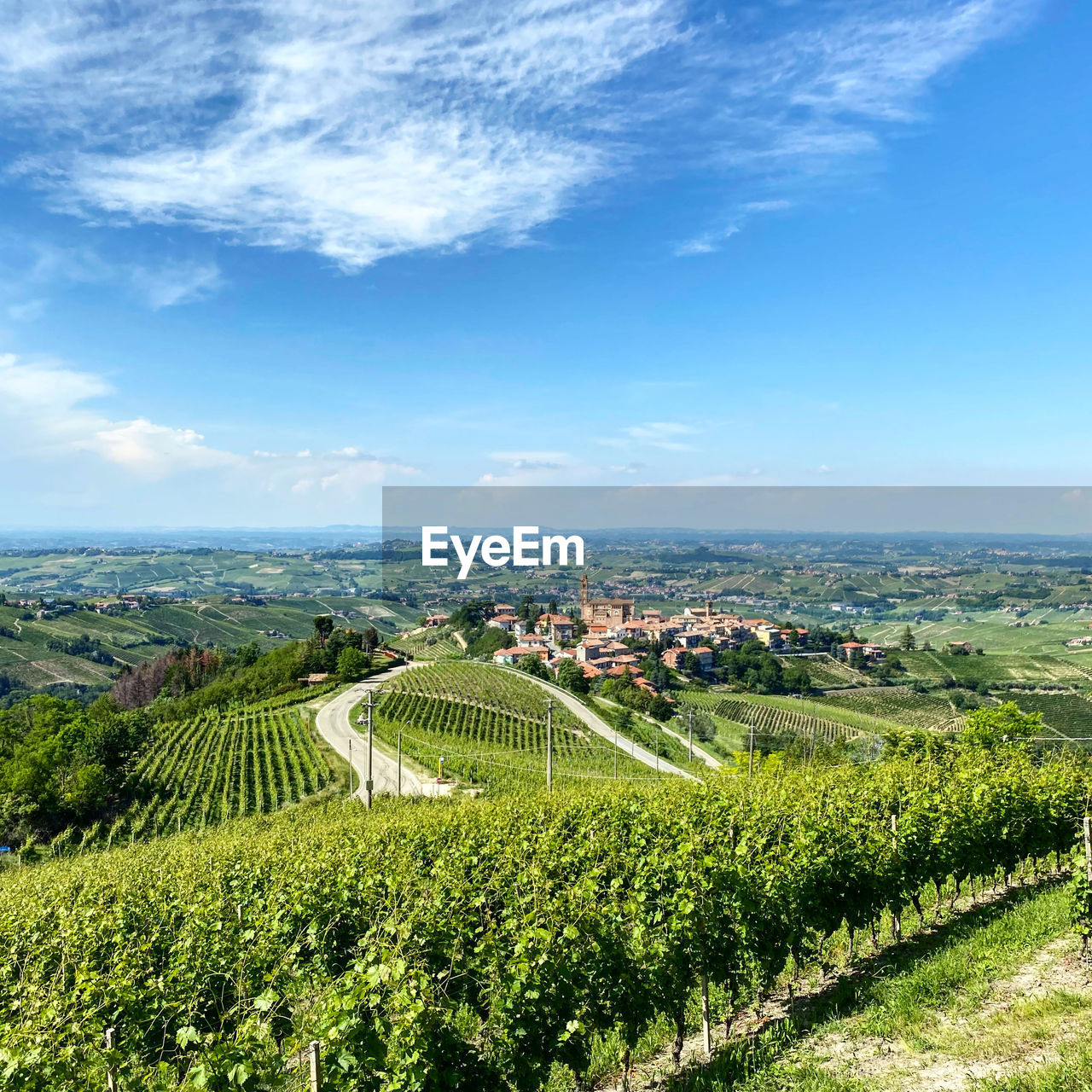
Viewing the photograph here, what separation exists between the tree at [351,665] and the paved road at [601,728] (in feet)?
57.8

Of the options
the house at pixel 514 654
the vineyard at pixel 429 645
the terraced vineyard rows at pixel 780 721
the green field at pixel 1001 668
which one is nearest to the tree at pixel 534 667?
the house at pixel 514 654

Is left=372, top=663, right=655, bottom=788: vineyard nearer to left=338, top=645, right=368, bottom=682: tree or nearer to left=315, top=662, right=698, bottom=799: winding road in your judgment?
left=315, top=662, right=698, bottom=799: winding road

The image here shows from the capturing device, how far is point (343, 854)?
428 inches

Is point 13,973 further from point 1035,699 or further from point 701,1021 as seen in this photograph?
point 1035,699

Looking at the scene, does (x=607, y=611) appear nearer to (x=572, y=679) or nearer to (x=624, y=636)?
(x=624, y=636)

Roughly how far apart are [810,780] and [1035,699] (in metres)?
89.7

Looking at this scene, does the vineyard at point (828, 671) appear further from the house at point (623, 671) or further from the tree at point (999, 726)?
the tree at point (999, 726)

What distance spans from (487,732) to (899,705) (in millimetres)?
60693

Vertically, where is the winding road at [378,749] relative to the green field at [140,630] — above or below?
above

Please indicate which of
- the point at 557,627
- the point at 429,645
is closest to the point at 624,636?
the point at 557,627

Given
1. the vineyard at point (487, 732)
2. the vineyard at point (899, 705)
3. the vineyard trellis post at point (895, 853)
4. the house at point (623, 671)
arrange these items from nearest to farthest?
the vineyard trellis post at point (895, 853) → the vineyard at point (487, 732) → the vineyard at point (899, 705) → the house at point (623, 671)

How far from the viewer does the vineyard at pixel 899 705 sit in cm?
7769

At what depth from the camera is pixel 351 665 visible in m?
68.0

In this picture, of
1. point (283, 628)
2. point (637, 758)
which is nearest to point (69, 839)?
point (637, 758)
